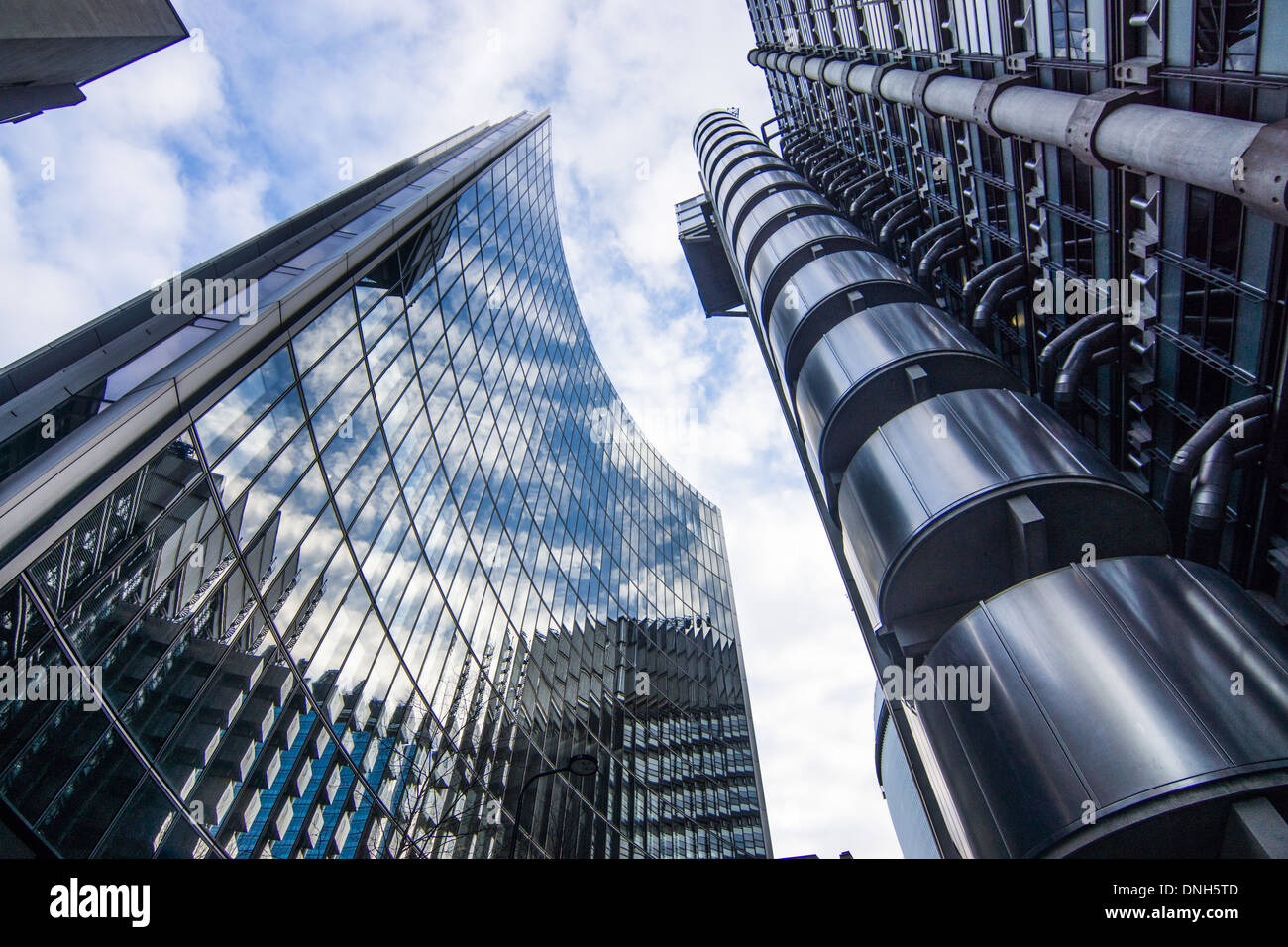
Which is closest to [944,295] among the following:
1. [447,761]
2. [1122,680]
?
[1122,680]

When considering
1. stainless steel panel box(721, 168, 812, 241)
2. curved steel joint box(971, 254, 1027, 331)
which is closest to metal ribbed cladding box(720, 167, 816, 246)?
stainless steel panel box(721, 168, 812, 241)

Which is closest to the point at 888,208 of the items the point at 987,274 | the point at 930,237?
the point at 930,237

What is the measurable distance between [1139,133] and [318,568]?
1721 cm

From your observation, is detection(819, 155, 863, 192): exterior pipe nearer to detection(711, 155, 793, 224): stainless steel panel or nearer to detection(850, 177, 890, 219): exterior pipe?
detection(711, 155, 793, 224): stainless steel panel

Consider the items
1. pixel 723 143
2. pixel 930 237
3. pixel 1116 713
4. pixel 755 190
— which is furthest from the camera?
pixel 723 143

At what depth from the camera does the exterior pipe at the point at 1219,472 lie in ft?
32.4

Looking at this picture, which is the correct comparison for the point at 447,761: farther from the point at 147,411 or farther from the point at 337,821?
the point at 147,411

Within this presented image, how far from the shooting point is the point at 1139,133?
1072cm

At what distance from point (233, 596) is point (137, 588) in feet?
6.54

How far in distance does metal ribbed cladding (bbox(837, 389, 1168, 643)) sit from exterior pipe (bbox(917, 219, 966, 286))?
8575mm

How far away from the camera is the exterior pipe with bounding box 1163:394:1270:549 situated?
9914mm

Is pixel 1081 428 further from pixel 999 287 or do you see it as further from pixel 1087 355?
pixel 999 287

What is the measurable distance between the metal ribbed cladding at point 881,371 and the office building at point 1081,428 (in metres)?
0.09

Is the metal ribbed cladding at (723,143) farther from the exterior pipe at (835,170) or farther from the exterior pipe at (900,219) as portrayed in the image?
the exterior pipe at (900,219)
